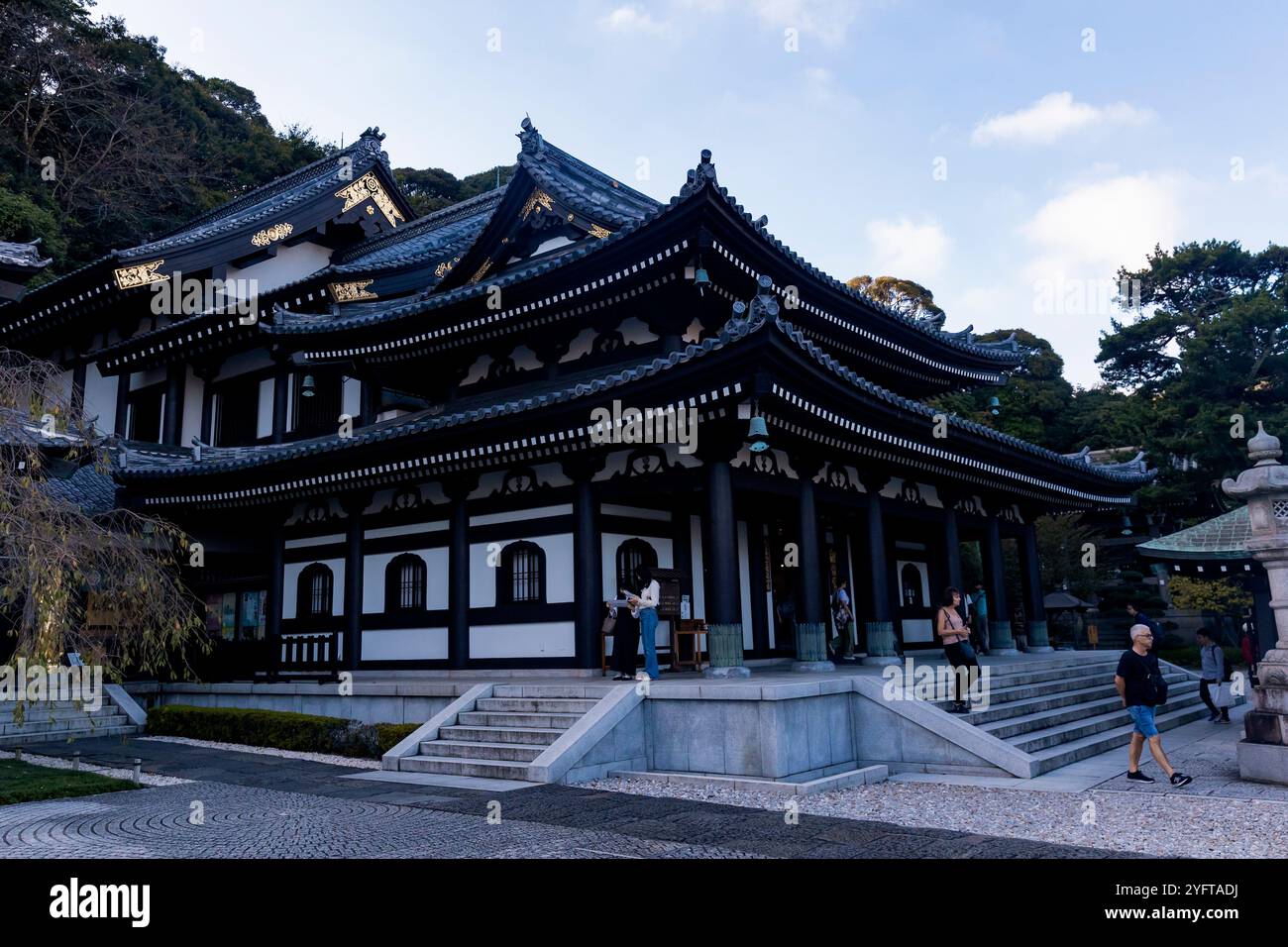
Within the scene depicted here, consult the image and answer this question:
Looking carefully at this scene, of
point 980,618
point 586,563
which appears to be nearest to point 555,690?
point 586,563

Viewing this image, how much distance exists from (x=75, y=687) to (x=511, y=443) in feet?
35.3

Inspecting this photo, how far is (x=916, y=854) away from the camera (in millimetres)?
7395

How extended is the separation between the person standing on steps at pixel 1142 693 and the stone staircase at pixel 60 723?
1752 cm

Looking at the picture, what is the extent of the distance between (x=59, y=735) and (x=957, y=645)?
16435 millimetres

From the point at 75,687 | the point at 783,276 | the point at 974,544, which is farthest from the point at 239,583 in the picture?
the point at 974,544

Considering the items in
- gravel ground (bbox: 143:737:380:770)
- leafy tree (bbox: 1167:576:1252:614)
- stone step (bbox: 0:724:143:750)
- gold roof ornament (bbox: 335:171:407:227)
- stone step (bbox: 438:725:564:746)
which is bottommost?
gravel ground (bbox: 143:737:380:770)

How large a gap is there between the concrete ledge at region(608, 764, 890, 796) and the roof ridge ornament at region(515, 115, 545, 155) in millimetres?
13010

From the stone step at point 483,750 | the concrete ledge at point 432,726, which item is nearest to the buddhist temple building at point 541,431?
the concrete ledge at point 432,726

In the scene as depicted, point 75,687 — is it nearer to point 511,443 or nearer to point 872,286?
point 511,443

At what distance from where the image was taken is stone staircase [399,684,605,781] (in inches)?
468

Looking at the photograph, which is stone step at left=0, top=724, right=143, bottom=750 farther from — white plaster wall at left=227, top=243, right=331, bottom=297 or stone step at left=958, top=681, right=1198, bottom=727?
stone step at left=958, top=681, right=1198, bottom=727

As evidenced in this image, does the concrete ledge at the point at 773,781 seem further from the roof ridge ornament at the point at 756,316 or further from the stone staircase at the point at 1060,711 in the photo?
the roof ridge ornament at the point at 756,316

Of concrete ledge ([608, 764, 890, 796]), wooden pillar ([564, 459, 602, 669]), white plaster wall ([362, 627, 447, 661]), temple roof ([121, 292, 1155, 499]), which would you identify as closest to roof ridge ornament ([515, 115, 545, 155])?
temple roof ([121, 292, 1155, 499])

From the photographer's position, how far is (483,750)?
40.2ft
